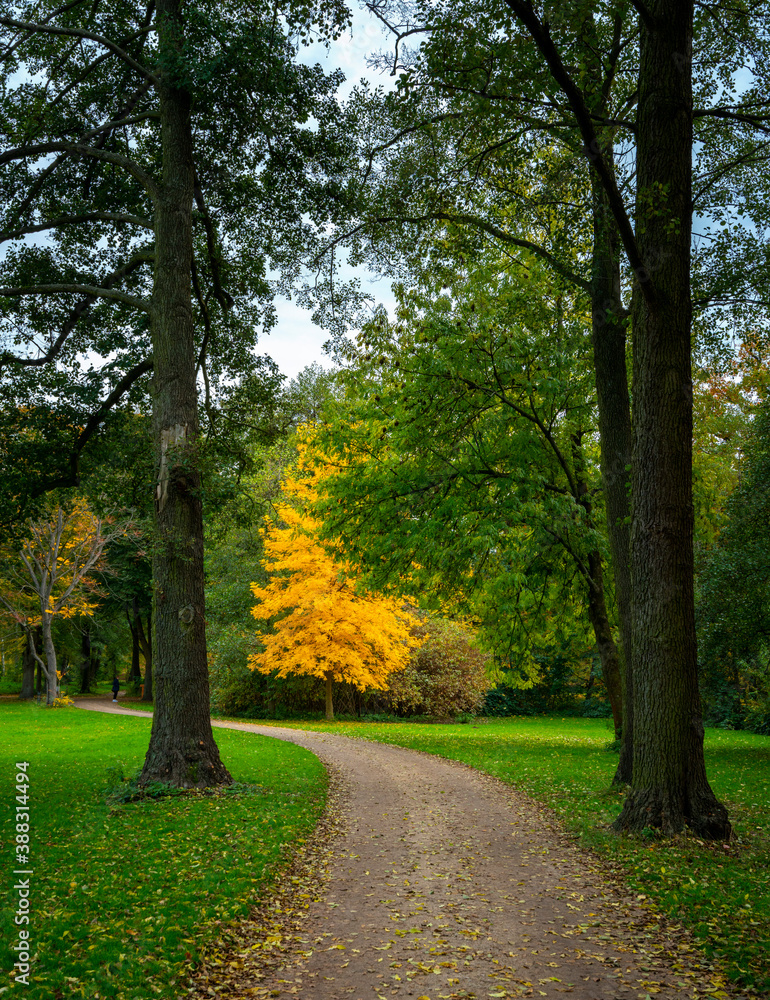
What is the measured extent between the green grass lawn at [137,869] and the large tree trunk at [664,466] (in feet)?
13.8

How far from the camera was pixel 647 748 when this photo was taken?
24.1 ft

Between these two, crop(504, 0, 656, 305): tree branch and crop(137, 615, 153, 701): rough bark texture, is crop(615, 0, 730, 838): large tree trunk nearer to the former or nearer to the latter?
crop(504, 0, 656, 305): tree branch

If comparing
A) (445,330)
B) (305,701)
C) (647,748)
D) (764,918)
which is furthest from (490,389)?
(305,701)

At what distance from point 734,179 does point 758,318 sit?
223 centimetres

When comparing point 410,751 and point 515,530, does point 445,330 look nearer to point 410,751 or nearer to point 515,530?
point 515,530

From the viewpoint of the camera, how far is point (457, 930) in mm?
4988

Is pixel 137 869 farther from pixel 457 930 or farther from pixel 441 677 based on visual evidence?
pixel 441 677

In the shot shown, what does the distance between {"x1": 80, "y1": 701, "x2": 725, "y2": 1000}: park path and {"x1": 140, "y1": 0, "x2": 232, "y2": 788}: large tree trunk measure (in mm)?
3104

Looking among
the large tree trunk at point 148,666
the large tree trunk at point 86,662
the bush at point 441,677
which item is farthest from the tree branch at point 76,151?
the large tree trunk at point 86,662

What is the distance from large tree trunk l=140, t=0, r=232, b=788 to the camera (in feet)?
32.9

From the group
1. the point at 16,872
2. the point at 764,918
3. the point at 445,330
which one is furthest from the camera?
the point at 445,330

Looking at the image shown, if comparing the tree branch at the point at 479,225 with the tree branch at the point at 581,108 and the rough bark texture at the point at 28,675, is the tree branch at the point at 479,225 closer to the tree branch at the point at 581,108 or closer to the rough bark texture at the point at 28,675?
the tree branch at the point at 581,108

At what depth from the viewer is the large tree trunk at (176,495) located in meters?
10.0

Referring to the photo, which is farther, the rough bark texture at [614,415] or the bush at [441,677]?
the bush at [441,677]
